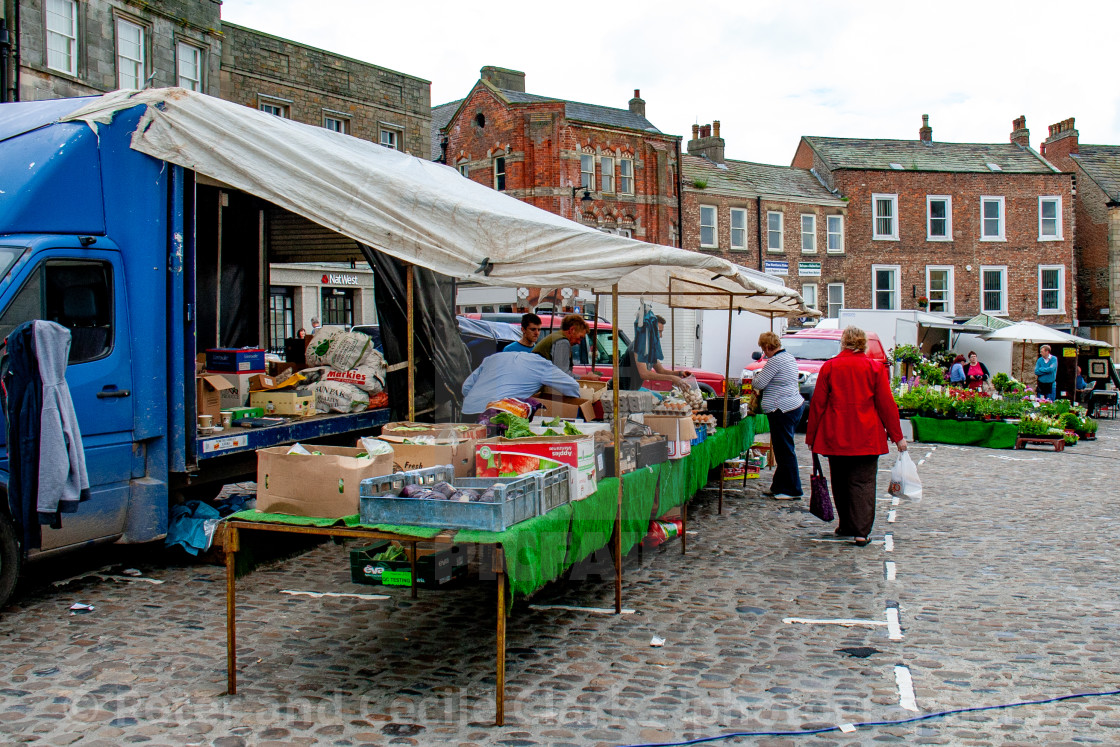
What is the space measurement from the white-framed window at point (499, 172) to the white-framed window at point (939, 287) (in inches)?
745

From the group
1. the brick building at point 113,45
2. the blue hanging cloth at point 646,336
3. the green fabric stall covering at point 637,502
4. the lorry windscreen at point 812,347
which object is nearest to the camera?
the green fabric stall covering at point 637,502

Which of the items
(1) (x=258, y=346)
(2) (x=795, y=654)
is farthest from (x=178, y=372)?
(2) (x=795, y=654)

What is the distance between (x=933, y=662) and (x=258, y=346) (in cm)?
749

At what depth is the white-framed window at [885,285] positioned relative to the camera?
3803 centimetres

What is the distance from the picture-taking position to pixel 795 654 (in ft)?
15.9

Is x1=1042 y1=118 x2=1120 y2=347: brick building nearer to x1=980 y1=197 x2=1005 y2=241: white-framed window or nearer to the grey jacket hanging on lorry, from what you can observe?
x1=980 y1=197 x2=1005 y2=241: white-framed window

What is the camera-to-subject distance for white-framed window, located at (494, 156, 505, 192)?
33.9 m

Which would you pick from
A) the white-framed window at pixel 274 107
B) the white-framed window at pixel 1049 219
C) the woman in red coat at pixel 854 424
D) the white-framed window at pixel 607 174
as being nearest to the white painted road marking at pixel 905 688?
the woman in red coat at pixel 854 424

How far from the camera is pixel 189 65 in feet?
75.6

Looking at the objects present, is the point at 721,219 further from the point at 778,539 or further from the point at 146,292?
the point at 146,292

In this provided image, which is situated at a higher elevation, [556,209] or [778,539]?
[556,209]

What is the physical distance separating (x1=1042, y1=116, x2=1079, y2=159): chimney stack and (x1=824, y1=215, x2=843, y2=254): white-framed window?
12.4m

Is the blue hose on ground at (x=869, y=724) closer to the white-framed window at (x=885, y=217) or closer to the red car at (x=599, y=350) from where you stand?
the red car at (x=599, y=350)

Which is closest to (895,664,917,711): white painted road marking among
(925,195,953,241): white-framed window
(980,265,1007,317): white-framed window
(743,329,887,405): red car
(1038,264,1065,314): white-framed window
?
(743,329,887,405): red car
